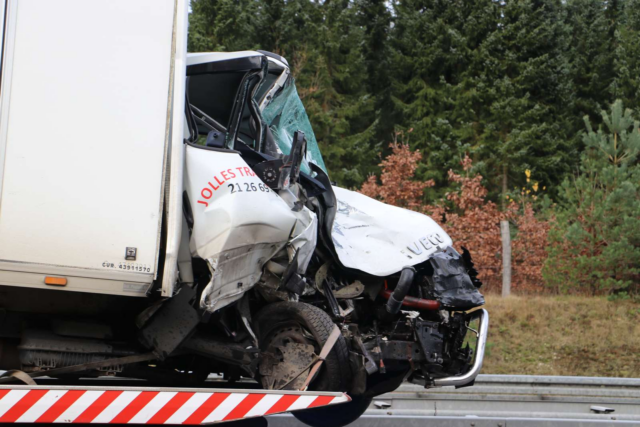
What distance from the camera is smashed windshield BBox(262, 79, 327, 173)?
4.94 m

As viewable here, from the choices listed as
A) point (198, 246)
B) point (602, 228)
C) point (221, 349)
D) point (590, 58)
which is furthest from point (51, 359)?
point (590, 58)

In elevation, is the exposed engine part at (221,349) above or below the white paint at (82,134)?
below

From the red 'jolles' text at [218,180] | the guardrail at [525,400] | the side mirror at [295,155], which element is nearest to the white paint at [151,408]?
the red 'jolles' text at [218,180]

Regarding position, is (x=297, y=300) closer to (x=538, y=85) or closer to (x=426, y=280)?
(x=426, y=280)

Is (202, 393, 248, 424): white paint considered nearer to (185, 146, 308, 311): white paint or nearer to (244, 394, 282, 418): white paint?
(244, 394, 282, 418): white paint

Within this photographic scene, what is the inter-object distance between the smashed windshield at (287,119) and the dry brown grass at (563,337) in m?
5.18

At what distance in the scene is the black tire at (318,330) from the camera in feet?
13.5

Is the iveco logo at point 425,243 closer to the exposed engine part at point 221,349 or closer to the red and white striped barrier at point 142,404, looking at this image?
the exposed engine part at point 221,349

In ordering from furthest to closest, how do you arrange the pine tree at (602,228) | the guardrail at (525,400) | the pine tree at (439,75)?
the pine tree at (439,75)
the pine tree at (602,228)
the guardrail at (525,400)

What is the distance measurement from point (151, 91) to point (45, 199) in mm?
759

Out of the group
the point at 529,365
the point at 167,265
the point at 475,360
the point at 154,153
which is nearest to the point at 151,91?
the point at 154,153

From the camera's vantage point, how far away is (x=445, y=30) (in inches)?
1037

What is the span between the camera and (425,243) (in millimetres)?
4867

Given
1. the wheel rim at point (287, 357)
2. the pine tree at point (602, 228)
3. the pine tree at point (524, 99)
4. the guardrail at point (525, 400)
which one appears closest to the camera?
the wheel rim at point (287, 357)
